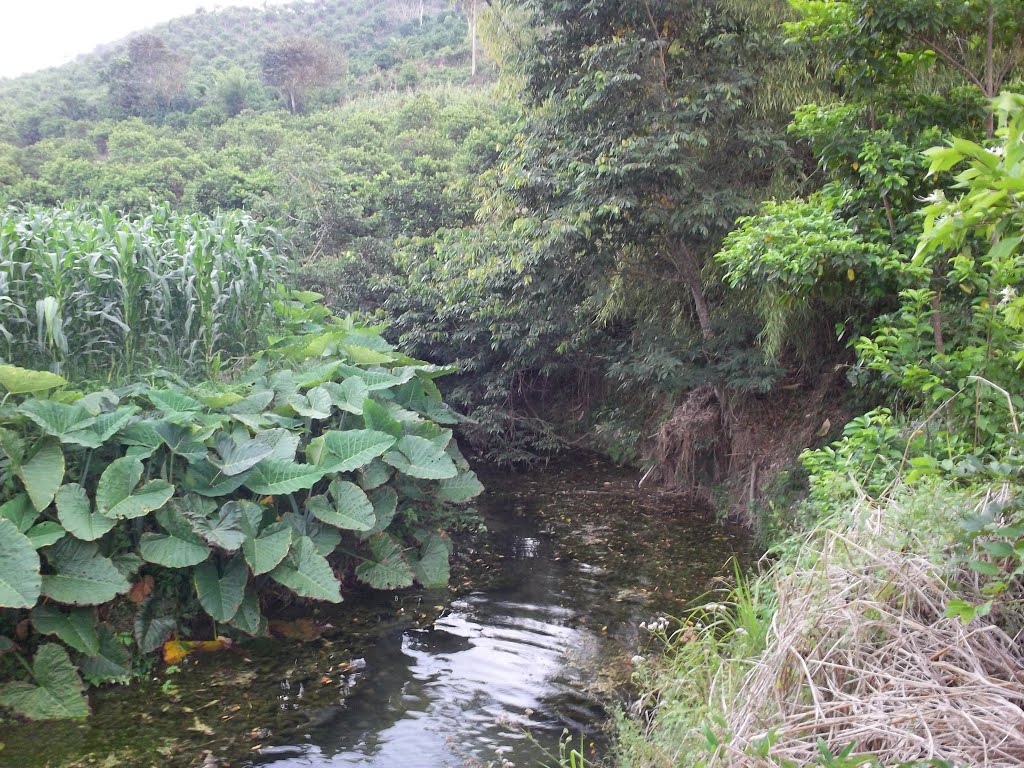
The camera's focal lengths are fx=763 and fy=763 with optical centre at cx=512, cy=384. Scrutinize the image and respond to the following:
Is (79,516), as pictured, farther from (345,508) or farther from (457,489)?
(457,489)

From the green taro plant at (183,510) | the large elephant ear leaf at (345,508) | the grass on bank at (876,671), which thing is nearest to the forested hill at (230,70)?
the green taro plant at (183,510)

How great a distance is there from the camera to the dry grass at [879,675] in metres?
1.90

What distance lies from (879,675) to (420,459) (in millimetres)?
3703

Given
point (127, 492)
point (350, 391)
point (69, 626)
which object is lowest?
point (69, 626)

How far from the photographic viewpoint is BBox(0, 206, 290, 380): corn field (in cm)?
459

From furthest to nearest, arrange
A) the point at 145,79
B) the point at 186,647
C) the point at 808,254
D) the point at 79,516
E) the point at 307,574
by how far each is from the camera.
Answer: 1. the point at 145,79
2. the point at 307,574
3. the point at 186,647
4. the point at 808,254
5. the point at 79,516

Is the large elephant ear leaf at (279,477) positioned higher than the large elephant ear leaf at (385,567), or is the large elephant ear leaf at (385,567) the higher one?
the large elephant ear leaf at (279,477)

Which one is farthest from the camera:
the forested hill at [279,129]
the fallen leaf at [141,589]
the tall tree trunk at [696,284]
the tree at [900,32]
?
the forested hill at [279,129]

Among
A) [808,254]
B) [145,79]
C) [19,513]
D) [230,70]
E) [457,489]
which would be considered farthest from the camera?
[230,70]

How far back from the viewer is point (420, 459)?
545 cm

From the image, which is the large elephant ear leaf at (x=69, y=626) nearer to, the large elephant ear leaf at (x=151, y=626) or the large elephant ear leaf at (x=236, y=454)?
the large elephant ear leaf at (x=151, y=626)

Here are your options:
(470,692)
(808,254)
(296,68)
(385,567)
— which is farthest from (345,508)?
(296,68)

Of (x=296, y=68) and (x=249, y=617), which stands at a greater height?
(x=296, y=68)

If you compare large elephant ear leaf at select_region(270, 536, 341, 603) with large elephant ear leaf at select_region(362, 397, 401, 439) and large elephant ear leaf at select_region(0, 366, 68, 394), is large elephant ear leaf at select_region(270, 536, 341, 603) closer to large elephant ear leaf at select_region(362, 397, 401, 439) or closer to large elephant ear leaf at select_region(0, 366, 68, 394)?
large elephant ear leaf at select_region(362, 397, 401, 439)
